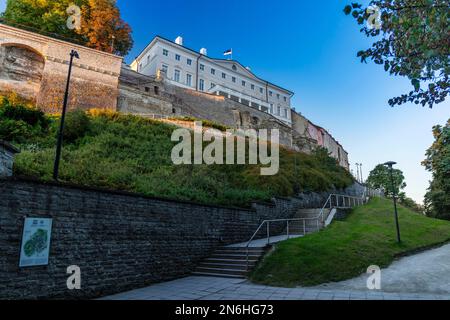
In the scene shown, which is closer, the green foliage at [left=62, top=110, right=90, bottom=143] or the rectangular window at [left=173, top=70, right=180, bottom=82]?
the green foliage at [left=62, top=110, right=90, bottom=143]

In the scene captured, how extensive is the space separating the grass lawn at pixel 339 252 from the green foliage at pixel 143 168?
13.1 ft

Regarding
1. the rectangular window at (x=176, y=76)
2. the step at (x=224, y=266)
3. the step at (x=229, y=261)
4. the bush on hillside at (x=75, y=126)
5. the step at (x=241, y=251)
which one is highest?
the rectangular window at (x=176, y=76)

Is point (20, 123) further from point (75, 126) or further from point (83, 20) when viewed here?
point (83, 20)

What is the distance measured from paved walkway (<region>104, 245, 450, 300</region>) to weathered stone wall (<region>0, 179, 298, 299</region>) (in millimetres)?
672

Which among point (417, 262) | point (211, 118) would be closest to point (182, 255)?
point (417, 262)

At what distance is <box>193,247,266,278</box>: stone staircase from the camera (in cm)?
1107

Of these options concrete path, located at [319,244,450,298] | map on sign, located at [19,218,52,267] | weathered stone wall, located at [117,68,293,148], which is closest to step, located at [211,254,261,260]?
concrete path, located at [319,244,450,298]

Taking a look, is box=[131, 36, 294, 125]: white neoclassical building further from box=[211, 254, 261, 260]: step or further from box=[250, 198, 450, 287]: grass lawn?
box=[250, 198, 450, 287]: grass lawn

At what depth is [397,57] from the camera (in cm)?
785

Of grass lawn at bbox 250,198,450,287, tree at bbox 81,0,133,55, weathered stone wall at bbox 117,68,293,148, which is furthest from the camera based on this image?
tree at bbox 81,0,133,55

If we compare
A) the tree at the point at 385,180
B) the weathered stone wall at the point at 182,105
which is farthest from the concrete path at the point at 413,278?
the tree at the point at 385,180

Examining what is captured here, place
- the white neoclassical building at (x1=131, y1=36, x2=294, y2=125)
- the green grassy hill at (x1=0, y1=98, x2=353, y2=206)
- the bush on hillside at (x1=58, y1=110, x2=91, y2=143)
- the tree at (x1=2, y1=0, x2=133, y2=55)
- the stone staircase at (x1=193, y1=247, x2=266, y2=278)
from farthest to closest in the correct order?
the white neoclassical building at (x1=131, y1=36, x2=294, y2=125) → the tree at (x1=2, y1=0, x2=133, y2=55) → the bush on hillside at (x1=58, y1=110, x2=91, y2=143) → the green grassy hill at (x1=0, y1=98, x2=353, y2=206) → the stone staircase at (x1=193, y1=247, x2=266, y2=278)

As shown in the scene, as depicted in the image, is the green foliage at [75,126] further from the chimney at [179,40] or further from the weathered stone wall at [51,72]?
the chimney at [179,40]

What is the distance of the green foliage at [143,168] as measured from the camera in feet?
39.8
